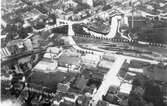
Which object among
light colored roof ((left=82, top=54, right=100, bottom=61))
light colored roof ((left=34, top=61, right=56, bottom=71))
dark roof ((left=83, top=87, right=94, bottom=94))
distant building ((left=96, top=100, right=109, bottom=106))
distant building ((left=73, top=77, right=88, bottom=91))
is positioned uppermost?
light colored roof ((left=82, top=54, right=100, bottom=61))

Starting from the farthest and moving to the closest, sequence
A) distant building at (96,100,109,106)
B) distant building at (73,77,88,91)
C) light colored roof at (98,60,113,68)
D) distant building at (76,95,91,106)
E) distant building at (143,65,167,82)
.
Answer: light colored roof at (98,60,113,68)
distant building at (143,65,167,82)
distant building at (73,77,88,91)
distant building at (76,95,91,106)
distant building at (96,100,109,106)

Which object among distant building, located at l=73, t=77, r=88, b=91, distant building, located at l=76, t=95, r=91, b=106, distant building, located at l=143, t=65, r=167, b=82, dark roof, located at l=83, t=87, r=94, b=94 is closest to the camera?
distant building, located at l=76, t=95, r=91, b=106

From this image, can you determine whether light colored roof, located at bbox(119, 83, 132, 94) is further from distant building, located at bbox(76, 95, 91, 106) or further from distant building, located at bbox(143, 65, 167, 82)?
distant building, located at bbox(76, 95, 91, 106)

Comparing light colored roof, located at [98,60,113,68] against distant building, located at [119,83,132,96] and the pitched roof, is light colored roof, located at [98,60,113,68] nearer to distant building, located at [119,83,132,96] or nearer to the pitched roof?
the pitched roof

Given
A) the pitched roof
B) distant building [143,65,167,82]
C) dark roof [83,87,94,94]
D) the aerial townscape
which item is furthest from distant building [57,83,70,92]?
distant building [143,65,167,82]

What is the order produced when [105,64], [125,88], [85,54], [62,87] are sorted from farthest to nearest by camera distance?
[85,54] < [105,64] < [62,87] < [125,88]

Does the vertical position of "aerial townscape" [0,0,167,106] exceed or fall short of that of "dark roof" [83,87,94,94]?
it exceeds it

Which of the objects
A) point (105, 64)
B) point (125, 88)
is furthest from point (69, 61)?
point (125, 88)

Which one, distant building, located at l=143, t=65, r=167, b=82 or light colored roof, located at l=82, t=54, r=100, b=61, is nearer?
distant building, located at l=143, t=65, r=167, b=82

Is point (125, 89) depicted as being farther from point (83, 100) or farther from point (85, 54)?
point (85, 54)
